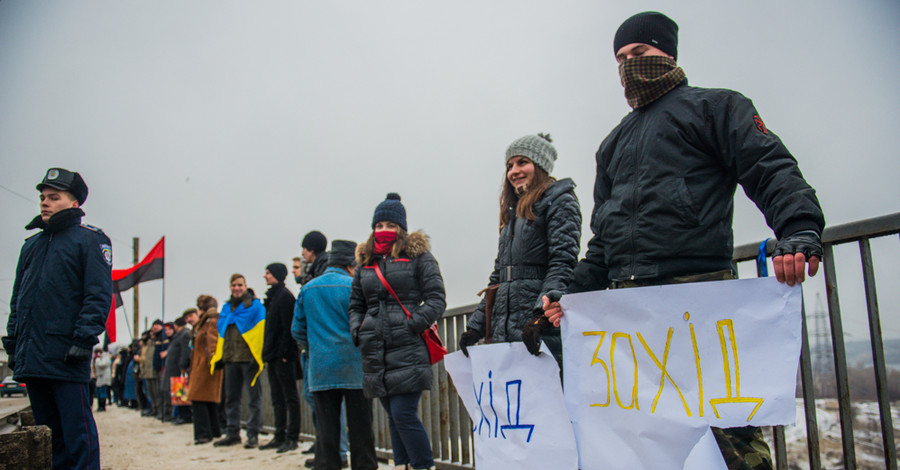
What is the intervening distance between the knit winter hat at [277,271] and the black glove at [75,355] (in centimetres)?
360

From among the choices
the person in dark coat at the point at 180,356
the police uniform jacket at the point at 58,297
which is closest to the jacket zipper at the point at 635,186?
the police uniform jacket at the point at 58,297

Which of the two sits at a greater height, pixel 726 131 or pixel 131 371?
pixel 726 131

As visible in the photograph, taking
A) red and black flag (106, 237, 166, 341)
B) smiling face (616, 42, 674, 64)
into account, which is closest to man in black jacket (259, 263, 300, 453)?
smiling face (616, 42, 674, 64)

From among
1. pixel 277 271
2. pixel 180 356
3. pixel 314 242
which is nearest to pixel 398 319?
pixel 314 242

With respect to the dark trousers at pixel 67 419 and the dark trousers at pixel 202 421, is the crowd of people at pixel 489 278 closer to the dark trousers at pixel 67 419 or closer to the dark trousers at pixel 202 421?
the dark trousers at pixel 67 419

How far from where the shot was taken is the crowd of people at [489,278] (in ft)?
6.93

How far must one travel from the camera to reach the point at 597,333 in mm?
2387

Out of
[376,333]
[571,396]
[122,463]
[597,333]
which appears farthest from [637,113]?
[122,463]

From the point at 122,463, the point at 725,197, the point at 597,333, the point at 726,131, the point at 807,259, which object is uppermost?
the point at 726,131

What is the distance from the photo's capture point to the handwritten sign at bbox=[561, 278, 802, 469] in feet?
6.44

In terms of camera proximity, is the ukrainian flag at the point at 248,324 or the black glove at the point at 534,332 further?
the ukrainian flag at the point at 248,324

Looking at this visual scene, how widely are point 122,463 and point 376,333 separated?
162 inches

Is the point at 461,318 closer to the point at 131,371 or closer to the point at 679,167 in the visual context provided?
the point at 679,167

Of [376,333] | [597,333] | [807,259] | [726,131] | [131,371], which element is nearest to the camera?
[807,259]
